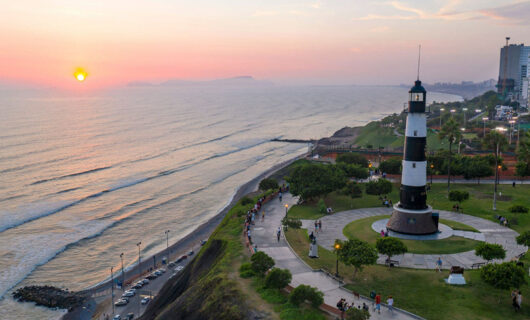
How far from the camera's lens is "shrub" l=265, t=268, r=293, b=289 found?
26.0 metres

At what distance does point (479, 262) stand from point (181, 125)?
15801 cm

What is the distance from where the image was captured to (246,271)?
29453mm

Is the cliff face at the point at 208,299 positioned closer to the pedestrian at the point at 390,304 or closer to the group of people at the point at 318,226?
the pedestrian at the point at 390,304

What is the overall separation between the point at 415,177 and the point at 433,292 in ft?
43.5

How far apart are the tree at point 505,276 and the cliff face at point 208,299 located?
14.6 metres

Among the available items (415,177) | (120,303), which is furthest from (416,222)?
(120,303)

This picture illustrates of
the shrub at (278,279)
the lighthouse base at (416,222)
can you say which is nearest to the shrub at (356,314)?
the shrub at (278,279)

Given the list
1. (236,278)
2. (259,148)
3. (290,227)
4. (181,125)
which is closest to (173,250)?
(290,227)

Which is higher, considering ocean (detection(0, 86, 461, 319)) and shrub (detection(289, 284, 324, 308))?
shrub (detection(289, 284, 324, 308))

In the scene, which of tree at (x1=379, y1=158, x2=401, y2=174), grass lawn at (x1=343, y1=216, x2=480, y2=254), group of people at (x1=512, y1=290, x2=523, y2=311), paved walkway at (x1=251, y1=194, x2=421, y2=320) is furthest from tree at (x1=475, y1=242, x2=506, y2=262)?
tree at (x1=379, y1=158, x2=401, y2=174)

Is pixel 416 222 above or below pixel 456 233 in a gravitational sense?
above

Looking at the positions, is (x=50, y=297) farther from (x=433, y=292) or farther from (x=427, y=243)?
(x=427, y=243)

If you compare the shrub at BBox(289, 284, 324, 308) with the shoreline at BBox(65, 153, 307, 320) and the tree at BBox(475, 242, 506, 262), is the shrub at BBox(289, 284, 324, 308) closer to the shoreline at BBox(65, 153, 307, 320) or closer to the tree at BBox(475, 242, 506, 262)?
the tree at BBox(475, 242, 506, 262)

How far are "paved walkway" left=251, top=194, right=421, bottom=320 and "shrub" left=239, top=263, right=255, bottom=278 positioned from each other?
274 cm
